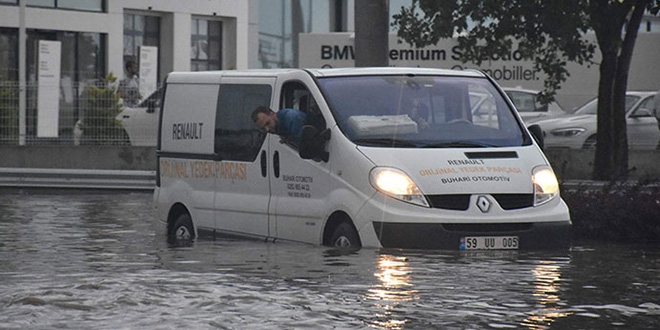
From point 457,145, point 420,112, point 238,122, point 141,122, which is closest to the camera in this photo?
point 457,145

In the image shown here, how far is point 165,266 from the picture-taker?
11.0 meters

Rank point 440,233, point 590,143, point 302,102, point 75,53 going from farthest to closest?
point 75,53, point 590,143, point 302,102, point 440,233

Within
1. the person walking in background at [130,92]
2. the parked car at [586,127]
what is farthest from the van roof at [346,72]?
the parked car at [586,127]

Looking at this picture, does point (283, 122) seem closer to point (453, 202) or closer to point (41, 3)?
point (453, 202)

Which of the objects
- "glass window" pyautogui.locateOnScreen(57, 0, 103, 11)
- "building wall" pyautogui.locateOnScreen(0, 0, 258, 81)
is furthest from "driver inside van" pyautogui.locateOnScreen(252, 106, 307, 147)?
"glass window" pyautogui.locateOnScreen(57, 0, 103, 11)

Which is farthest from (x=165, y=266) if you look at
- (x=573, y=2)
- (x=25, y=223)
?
(x=573, y=2)

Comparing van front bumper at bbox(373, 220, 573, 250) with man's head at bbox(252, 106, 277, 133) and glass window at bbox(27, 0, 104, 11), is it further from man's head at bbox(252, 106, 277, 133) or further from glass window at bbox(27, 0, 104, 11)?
glass window at bbox(27, 0, 104, 11)

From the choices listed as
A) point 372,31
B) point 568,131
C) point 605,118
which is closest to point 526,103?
point 568,131

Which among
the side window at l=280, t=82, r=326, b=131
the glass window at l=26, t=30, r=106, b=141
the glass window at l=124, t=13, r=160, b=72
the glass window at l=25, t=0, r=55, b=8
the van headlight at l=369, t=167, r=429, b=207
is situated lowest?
the van headlight at l=369, t=167, r=429, b=207

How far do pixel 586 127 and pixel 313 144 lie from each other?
60.8 feet

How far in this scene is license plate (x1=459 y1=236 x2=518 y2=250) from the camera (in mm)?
11984

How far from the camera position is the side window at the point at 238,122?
13547mm

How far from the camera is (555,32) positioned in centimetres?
2036

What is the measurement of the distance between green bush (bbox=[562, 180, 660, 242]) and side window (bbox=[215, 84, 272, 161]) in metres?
3.28
